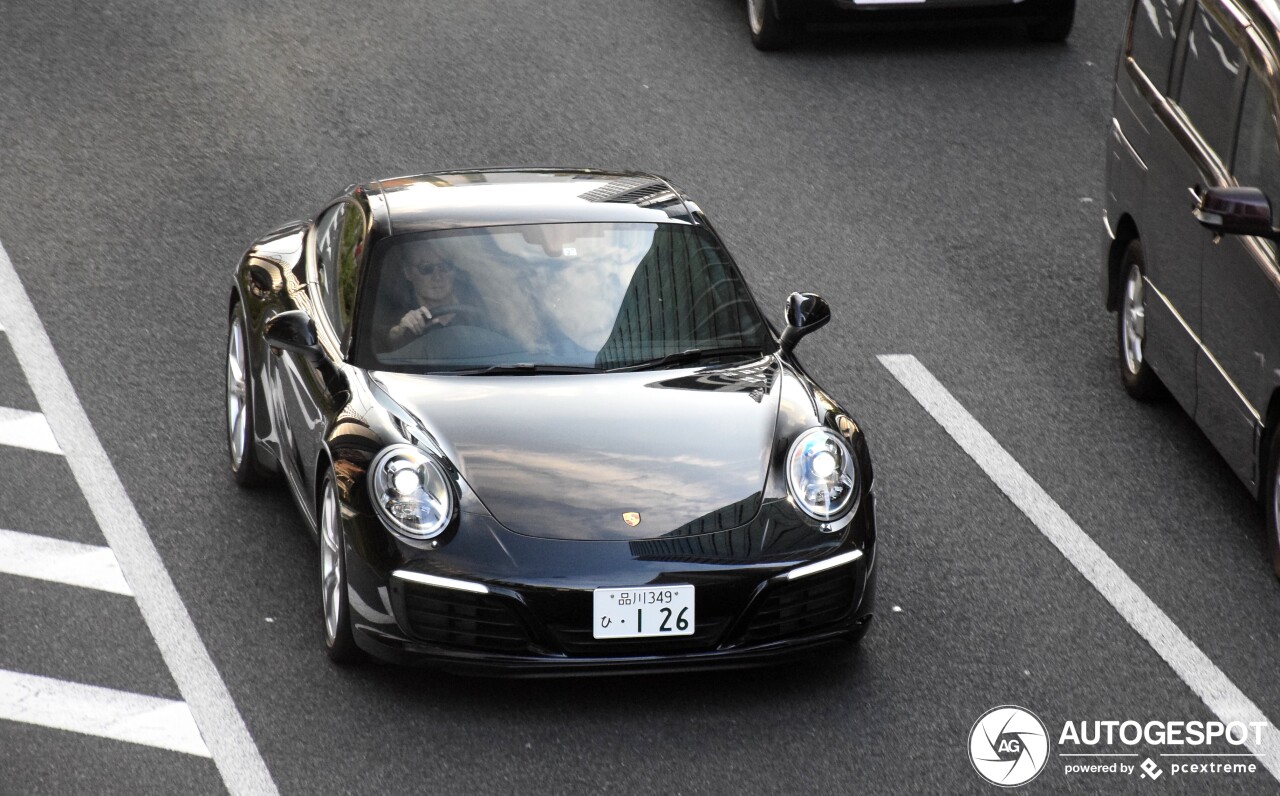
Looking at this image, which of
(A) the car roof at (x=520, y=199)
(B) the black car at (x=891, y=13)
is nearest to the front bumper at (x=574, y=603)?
(A) the car roof at (x=520, y=199)

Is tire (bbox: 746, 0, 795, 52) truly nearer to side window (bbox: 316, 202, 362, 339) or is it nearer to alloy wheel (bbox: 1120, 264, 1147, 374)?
alloy wheel (bbox: 1120, 264, 1147, 374)

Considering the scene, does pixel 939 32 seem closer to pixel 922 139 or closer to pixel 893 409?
pixel 922 139

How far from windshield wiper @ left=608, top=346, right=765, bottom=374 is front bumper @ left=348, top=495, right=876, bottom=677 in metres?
0.95

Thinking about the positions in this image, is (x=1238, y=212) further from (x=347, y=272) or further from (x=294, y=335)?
(x=294, y=335)

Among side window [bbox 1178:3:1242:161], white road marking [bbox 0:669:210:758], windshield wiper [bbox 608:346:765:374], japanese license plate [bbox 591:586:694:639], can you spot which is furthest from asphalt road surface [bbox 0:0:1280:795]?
side window [bbox 1178:3:1242:161]

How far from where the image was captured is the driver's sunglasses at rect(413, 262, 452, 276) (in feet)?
22.8

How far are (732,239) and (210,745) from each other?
5775 millimetres

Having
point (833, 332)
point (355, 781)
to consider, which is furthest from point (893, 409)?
point (355, 781)

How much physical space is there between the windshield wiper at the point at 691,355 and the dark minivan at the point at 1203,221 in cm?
182

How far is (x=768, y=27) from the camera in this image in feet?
46.6

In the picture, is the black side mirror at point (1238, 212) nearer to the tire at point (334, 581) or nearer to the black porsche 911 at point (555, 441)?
the black porsche 911 at point (555, 441)

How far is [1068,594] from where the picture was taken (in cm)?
711

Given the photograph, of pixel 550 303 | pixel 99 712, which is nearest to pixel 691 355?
pixel 550 303

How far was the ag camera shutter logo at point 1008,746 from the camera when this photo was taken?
5.80 m
